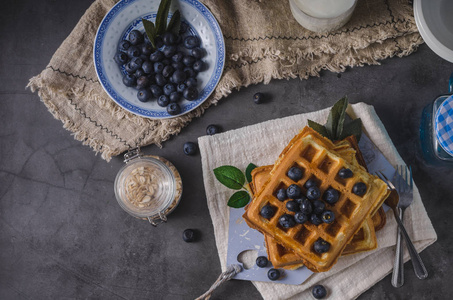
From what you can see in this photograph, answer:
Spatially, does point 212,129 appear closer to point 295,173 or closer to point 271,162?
point 271,162

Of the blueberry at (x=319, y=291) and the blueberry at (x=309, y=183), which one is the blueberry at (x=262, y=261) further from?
the blueberry at (x=309, y=183)

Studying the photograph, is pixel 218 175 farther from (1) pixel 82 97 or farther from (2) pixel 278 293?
(1) pixel 82 97

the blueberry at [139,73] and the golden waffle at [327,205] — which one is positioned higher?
the blueberry at [139,73]

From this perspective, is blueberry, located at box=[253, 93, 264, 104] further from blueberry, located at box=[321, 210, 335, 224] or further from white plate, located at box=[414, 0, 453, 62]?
white plate, located at box=[414, 0, 453, 62]

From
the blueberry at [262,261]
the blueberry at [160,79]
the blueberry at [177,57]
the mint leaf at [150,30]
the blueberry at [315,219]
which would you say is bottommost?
the blueberry at [262,261]

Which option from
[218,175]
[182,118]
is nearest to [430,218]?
[218,175]

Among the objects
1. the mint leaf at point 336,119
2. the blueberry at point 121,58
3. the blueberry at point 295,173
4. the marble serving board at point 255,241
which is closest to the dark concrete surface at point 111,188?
the marble serving board at point 255,241
